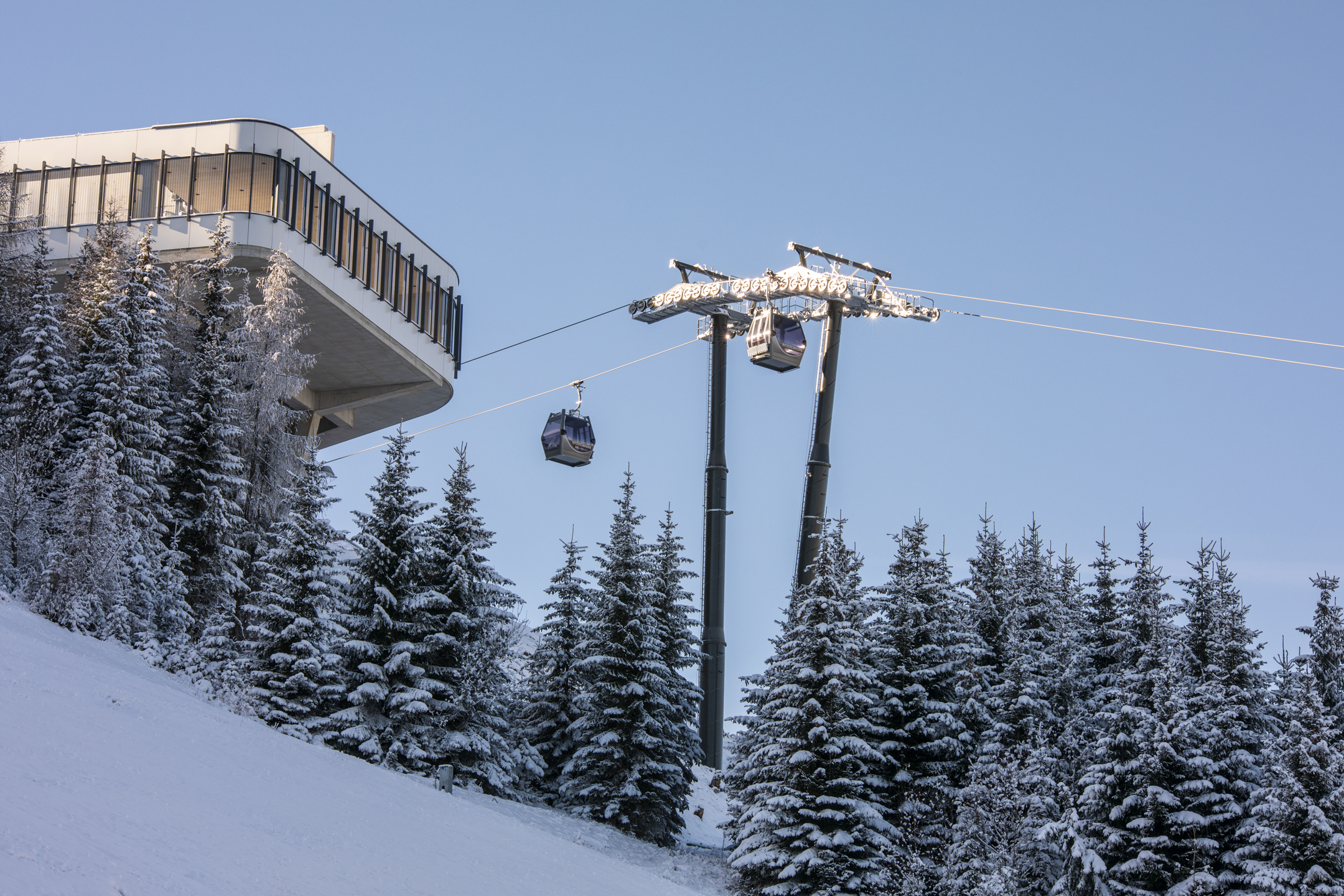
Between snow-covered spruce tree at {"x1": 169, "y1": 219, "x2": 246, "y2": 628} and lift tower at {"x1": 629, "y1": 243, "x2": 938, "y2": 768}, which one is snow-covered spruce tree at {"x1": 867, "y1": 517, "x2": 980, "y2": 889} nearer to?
lift tower at {"x1": 629, "y1": 243, "x2": 938, "y2": 768}

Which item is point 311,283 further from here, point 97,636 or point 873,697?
point 873,697

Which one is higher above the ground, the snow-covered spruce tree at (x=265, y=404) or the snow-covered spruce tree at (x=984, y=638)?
the snow-covered spruce tree at (x=265, y=404)

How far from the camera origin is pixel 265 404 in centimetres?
3619

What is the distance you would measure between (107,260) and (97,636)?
12999 mm

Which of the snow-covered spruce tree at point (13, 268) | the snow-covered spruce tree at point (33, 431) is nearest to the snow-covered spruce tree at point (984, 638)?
the snow-covered spruce tree at point (33, 431)

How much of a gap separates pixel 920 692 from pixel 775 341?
531 inches

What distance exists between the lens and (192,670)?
26.9m

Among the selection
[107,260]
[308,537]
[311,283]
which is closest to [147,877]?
[308,537]

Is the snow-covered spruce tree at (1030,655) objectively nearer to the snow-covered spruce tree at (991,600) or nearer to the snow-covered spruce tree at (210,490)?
the snow-covered spruce tree at (991,600)

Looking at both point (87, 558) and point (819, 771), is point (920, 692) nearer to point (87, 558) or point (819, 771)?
point (819, 771)

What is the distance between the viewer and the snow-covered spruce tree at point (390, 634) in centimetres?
2920

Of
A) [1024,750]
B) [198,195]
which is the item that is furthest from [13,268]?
[1024,750]

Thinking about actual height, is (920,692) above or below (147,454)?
below

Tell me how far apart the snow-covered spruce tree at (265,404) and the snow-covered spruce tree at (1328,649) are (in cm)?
2470
